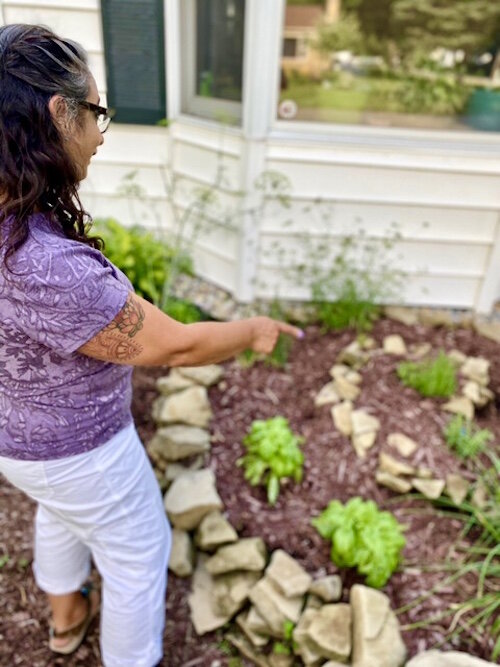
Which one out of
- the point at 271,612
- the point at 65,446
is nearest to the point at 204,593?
the point at 271,612

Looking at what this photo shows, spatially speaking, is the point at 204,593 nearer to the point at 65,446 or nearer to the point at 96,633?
the point at 96,633

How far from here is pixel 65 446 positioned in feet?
4.44

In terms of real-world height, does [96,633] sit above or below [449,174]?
below

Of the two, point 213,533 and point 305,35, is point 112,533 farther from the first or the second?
point 305,35

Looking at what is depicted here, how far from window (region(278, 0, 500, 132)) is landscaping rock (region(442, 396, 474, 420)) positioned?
1.75 m

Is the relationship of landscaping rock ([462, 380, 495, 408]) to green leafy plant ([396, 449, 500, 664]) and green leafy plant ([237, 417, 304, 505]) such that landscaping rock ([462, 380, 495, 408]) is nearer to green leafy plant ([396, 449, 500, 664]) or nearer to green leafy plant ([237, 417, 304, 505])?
green leafy plant ([396, 449, 500, 664])

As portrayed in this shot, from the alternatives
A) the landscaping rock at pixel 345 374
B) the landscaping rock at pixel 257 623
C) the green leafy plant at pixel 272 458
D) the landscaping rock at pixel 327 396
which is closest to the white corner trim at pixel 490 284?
the landscaping rock at pixel 345 374

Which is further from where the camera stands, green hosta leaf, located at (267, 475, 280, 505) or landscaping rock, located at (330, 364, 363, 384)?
landscaping rock, located at (330, 364, 363, 384)

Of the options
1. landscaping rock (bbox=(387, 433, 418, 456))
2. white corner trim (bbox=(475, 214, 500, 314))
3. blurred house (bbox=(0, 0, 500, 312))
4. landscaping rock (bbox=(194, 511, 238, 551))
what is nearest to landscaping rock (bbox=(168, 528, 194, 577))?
landscaping rock (bbox=(194, 511, 238, 551))

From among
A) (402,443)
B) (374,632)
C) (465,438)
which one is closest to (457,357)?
(465,438)

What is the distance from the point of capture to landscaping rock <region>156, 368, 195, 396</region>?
9.52 ft

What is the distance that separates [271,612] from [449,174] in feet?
8.71

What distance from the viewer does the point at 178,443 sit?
99.0 inches

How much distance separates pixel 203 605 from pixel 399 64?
3.43 meters
